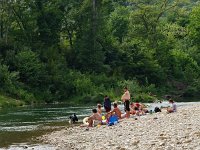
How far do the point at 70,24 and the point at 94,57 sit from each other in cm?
856

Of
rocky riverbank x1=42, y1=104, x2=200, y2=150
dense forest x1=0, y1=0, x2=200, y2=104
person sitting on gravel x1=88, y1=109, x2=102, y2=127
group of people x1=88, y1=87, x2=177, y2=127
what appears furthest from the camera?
dense forest x1=0, y1=0, x2=200, y2=104

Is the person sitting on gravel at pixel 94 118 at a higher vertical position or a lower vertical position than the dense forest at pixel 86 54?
lower

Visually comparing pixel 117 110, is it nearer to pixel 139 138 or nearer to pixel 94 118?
pixel 94 118

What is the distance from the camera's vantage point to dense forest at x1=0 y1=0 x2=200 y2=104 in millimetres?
73188

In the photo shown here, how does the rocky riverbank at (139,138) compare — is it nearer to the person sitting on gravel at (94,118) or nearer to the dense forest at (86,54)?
the person sitting on gravel at (94,118)

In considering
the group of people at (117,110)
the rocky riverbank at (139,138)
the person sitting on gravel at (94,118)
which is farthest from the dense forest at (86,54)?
the rocky riverbank at (139,138)

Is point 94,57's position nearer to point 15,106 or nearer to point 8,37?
point 8,37

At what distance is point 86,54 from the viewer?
8438 cm

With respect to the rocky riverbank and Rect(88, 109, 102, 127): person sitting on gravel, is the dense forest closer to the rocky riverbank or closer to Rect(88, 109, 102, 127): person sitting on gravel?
Rect(88, 109, 102, 127): person sitting on gravel

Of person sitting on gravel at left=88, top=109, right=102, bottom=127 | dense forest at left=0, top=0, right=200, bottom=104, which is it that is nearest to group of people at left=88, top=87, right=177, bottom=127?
person sitting on gravel at left=88, top=109, right=102, bottom=127

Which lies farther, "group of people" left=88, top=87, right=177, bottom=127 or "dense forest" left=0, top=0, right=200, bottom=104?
"dense forest" left=0, top=0, right=200, bottom=104

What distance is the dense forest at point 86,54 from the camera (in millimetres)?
73188

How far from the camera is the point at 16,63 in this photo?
239ft

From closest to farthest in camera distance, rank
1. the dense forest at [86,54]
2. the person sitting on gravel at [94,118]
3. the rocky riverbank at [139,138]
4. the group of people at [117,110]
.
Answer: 1. the rocky riverbank at [139,138]
2. the person sitting on gravel at [94,118]
3. the group of people at [117,110]
4. the dense forest at [86,54]
